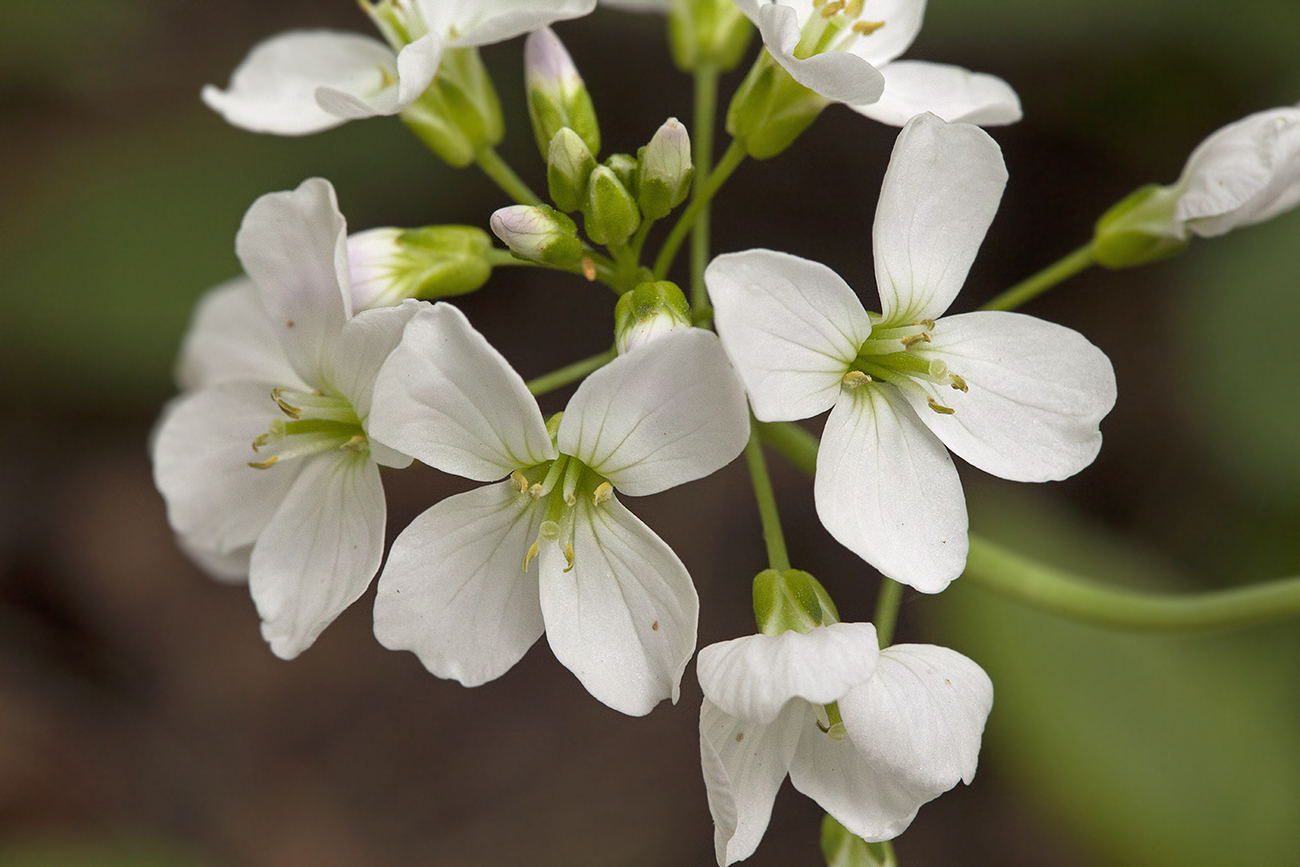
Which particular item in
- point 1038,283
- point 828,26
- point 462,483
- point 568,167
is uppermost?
point 828,26

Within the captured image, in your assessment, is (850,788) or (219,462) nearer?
(850,788)

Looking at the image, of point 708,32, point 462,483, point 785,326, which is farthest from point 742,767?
point 462,483

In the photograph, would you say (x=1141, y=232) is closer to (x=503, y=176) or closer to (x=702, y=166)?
(x=702, y=166)

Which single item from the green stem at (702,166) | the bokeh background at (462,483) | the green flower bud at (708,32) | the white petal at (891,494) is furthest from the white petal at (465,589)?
the bokeh background at (462,483)

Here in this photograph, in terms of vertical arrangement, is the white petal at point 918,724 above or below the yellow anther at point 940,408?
below

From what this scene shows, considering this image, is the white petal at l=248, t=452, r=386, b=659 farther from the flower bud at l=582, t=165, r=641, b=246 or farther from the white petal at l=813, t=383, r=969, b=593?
the white petal at l=813, t=383, r=969, b=593

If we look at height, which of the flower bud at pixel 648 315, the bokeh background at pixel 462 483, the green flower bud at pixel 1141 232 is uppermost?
the flower bud at pixel 648 315

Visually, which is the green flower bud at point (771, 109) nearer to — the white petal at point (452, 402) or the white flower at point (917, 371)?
the white flower at point (917, 371)
